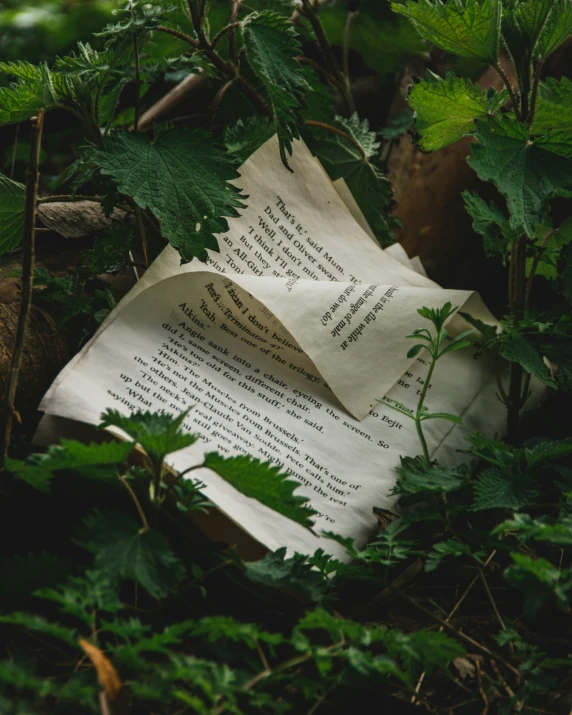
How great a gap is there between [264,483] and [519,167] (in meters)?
0.58

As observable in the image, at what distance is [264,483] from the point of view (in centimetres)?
67

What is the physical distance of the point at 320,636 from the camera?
0.71 meters

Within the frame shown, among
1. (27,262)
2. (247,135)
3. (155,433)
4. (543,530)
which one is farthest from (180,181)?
(543,530)

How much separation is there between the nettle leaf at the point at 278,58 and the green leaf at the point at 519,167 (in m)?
0.28

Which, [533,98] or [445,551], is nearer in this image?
[445,551]

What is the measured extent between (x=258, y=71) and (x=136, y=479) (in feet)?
2.04

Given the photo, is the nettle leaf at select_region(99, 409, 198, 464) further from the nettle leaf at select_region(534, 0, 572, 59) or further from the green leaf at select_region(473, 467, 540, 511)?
the nettle leaf at select_region(534, 0, 572, 59)

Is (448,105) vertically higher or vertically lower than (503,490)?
higher

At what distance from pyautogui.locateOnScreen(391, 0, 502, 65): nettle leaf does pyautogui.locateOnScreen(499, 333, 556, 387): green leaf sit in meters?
0.41

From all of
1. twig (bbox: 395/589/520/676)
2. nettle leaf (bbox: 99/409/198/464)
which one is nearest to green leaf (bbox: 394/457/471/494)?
twig (bbox: 395/589/520/676)

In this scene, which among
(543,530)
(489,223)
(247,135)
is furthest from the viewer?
(247,135)

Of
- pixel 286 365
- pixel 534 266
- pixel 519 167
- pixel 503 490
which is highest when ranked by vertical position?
pixel 519 167

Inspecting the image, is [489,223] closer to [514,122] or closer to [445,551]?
[514,122]

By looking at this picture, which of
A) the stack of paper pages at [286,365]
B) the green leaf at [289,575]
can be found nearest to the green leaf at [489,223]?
the stack of paper pages at [286,365]
